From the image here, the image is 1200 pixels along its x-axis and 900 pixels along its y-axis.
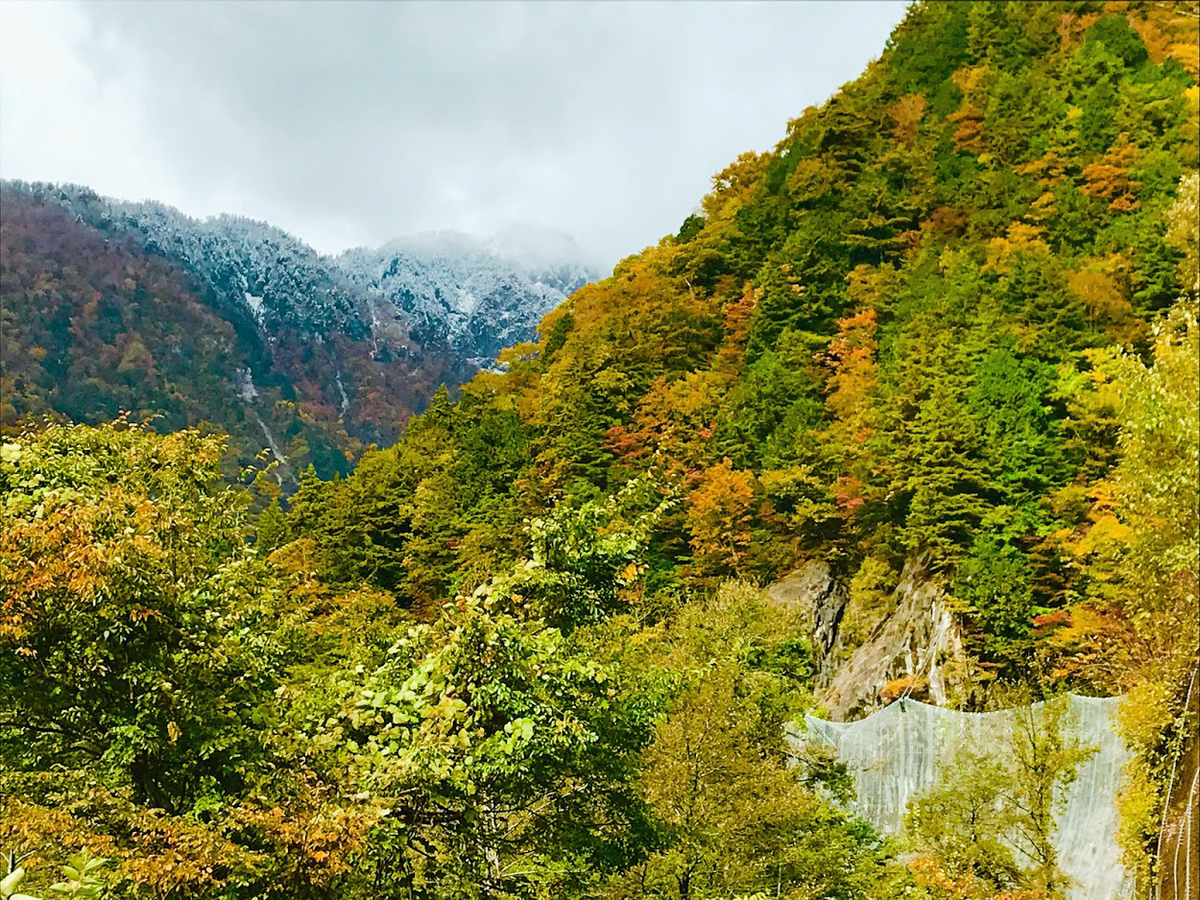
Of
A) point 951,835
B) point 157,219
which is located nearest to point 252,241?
point 157,219

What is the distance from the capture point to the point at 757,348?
36250mm

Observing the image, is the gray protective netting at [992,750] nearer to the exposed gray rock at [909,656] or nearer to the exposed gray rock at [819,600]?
the exposed gray rock at [909,656]

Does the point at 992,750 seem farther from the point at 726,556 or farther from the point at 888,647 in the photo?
the point at 726,556

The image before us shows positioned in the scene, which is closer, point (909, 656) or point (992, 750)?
point (992, 750)

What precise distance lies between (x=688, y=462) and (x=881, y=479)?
814 centimetres

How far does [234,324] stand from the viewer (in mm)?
136500

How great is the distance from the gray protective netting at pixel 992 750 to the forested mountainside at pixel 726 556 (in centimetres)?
57

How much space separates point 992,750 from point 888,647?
8049mm

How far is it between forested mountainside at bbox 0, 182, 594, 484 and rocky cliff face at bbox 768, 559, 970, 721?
235ft

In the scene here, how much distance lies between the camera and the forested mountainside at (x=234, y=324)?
103 m

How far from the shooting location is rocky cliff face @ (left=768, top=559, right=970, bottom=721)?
21500 millimetres

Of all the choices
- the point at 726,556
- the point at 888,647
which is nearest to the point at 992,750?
the point at 888,647

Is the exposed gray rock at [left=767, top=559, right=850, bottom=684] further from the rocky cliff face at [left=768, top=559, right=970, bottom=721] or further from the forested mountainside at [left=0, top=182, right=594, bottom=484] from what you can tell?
the forested mountainside at [left=0, top=182, right=594, bottom=484]

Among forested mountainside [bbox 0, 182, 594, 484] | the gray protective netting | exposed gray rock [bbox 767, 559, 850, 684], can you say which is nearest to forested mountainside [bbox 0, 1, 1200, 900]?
exposed gray rock [bbox 767, 559, 850, 684]
